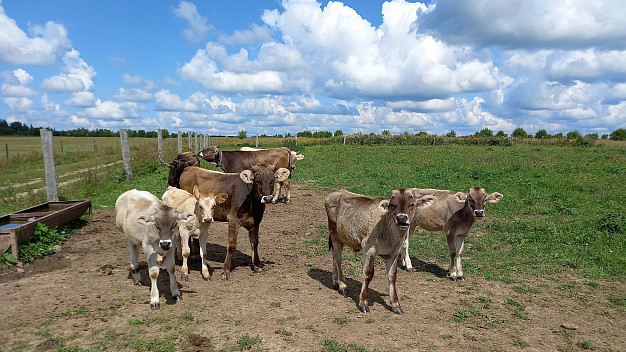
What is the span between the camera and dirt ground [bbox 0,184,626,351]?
5.23 meters

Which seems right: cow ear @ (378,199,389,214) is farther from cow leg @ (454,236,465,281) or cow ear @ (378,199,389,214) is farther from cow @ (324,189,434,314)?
cow leg @ (454,236,465,281)

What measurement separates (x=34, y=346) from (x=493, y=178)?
18805 millimetres

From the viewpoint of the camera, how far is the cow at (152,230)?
19.9ft

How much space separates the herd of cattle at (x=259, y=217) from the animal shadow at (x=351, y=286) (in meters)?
0.23

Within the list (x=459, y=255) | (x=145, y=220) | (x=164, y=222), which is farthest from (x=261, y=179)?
(x=459, y=255)

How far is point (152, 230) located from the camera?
6.23m

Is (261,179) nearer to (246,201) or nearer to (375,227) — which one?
(246,201)

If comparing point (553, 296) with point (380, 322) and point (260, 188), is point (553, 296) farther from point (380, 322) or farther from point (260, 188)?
point (260, 188)


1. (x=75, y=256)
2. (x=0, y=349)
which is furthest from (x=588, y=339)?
(x=75, y=256)

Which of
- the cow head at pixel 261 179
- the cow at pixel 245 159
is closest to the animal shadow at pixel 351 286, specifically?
the cow head at pixel 261 179

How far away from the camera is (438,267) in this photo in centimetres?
877

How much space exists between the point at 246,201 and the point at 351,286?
2.73 m

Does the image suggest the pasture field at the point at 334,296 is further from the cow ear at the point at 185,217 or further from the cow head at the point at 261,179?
the cow head at the point at 261,179

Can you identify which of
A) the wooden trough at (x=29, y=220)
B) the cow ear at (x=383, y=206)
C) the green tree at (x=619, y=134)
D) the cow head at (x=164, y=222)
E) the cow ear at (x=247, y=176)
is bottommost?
the wooden trough at (x=29, y=220)
